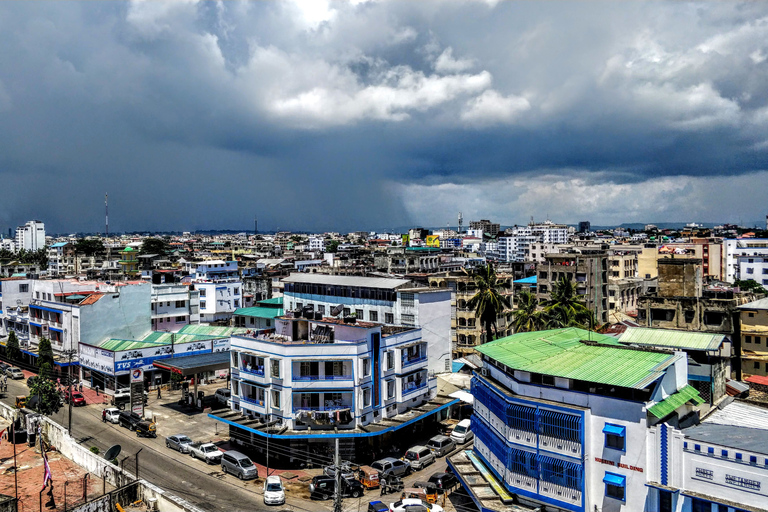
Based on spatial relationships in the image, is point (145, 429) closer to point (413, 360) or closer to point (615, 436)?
point (413, 360)

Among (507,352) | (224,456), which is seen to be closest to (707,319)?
(507,352)

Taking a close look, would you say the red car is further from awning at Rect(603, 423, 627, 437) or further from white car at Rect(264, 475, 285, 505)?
awning at Rect(603, 423, 627, 437)

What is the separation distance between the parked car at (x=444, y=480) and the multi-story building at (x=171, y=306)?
191ft

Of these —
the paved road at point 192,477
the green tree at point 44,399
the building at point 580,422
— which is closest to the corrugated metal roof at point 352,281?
the paved road at point 192,477

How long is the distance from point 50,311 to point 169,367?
31.4 metres

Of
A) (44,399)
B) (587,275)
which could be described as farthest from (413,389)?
(587,275)

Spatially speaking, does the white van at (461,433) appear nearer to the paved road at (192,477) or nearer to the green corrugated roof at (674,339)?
the paved road at (192,477)

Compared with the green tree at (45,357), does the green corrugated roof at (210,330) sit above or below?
above

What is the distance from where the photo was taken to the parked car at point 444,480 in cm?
4388

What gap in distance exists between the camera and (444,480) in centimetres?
4412

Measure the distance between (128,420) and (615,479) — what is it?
47970 mm

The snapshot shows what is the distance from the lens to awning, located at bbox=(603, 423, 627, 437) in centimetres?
3050

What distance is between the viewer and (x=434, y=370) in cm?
6906

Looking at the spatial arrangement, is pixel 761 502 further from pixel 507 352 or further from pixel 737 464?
pixel 507 352
